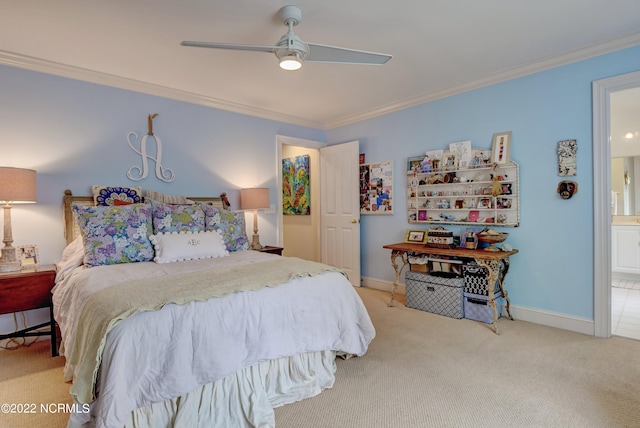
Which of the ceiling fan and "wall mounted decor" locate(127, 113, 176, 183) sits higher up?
the ceiling fan

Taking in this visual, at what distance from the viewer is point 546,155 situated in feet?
9.79

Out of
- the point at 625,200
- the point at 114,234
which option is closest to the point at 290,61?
the point at 114,234

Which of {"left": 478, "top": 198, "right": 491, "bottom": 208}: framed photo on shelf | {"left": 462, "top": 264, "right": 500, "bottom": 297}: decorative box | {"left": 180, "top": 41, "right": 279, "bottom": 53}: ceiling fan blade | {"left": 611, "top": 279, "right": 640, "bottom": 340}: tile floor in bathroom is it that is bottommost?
{"left": 611, "top": 279, "right": 640, "bottom": 340}: tile floor in bathroom

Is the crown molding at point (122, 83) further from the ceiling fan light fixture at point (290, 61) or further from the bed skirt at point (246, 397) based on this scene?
the bed skirt at point (246, 397)

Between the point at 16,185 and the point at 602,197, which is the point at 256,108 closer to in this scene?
→ the point at 16,185

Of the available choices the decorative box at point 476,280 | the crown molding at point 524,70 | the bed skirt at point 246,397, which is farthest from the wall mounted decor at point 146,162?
the decorative box at point 476,280

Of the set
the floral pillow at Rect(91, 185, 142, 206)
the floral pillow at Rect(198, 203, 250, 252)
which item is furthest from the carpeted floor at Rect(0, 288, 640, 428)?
the floral pillow at Rect(198, 203, 250, 252)

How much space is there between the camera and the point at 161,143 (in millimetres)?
3512

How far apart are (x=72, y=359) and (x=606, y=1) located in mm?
3734

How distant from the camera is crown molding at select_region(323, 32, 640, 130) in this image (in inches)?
103

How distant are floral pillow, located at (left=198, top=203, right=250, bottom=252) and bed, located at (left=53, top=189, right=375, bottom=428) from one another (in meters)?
0.39

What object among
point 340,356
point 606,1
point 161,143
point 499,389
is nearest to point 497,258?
point 499,389

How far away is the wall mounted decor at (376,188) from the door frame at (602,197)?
2.04 m

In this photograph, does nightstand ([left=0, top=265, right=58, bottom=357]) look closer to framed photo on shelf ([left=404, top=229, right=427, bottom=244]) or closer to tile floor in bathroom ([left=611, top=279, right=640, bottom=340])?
framed photo on shelf ([left=404, top=229, right=427, bottom=244])
